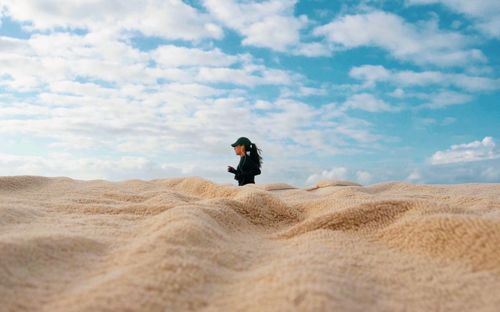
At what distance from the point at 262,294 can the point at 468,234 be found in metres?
0.96

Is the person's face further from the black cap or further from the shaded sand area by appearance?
the shaded sand area

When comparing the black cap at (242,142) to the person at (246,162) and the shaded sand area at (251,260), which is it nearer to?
the person at (246,162)

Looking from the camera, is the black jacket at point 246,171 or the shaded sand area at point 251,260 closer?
the shaded sand area at point 251,260

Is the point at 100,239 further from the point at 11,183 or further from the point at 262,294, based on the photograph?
the point at 11,183

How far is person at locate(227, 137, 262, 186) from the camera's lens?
7.07 m

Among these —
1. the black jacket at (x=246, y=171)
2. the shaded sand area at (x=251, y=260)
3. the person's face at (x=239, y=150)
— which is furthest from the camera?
the person's face at (x=239, y=150)

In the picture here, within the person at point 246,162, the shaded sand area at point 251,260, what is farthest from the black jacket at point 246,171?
the shaded sand area at point 251,260

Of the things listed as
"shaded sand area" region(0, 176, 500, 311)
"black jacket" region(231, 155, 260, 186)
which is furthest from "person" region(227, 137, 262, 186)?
"shaded sand area" region(0, 176, 500, 311)

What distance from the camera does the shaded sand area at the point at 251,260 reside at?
1.31 meters

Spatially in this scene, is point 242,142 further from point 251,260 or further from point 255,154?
point 251,260

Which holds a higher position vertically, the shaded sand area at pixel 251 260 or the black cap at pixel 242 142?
the black cap at pixel 242 142

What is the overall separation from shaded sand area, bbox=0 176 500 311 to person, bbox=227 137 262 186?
4379 millimetres

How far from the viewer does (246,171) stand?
7.08 m

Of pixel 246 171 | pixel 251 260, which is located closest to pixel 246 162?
pixel 246 171
